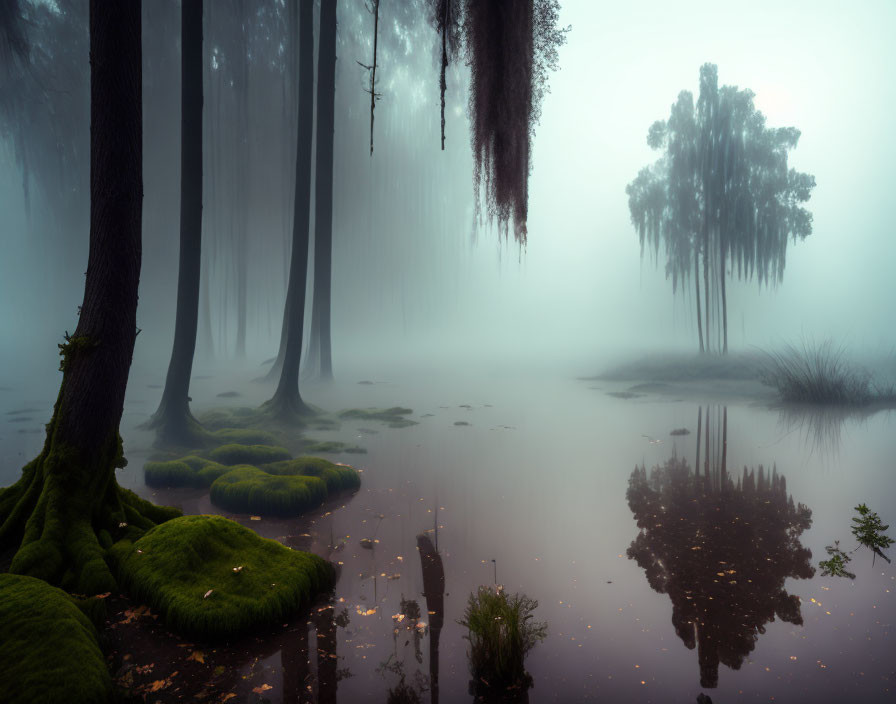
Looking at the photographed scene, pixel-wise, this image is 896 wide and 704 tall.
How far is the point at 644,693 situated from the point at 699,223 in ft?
72.5

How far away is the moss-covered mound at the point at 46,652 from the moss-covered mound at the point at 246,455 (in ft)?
17.7

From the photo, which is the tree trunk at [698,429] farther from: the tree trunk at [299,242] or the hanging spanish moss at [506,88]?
the tree trunk at [299,242]

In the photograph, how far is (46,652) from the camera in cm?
215

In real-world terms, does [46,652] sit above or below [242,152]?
below

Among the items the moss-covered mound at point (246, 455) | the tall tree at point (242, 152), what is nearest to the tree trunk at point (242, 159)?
the tall tree at point (242, 152)

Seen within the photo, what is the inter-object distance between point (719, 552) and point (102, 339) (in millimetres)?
5543

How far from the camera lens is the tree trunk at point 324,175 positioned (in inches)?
506

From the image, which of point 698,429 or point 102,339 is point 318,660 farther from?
point 698,429

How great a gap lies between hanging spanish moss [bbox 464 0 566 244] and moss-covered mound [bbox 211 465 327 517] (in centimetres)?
399

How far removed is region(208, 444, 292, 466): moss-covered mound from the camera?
→ 7.80m

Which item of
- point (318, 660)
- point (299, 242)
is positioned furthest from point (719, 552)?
point (299, 242)

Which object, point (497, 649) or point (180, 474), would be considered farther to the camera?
point (180, 474)

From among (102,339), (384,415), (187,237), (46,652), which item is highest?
(187,237)

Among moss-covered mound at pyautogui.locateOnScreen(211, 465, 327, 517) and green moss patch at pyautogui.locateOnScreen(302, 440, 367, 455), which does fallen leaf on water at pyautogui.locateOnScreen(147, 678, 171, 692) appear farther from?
green moss patch at pyautogui.locateOnScreen(302, 440, 367, 455)
